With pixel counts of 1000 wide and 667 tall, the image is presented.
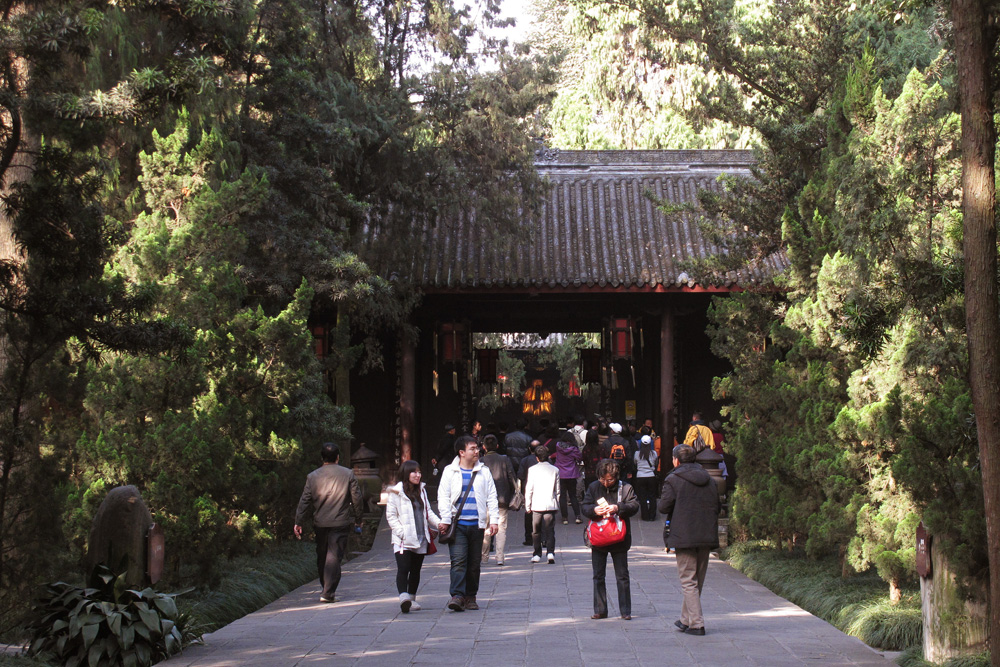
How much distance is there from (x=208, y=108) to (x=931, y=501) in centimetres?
876

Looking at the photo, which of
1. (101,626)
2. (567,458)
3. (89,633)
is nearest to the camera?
(89,633)

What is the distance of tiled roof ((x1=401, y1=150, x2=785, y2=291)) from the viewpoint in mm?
17609

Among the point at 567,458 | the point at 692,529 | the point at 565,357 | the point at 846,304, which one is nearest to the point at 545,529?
the point at 567,458

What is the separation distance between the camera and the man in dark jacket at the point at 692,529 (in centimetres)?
791

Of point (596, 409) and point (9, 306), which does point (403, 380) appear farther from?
point (596, 409)

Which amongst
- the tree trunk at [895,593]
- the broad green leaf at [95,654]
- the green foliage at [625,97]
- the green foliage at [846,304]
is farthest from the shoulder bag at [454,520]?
the green foliage at [625,97]

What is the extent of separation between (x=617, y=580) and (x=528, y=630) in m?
0.92

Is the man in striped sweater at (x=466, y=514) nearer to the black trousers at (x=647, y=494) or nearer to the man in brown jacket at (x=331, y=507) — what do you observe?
the man in brown jacket at (x=331, y=507)

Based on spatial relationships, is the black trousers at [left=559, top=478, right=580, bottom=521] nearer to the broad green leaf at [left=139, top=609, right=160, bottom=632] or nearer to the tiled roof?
the tiled roof

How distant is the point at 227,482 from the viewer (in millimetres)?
9219

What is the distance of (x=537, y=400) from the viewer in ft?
110

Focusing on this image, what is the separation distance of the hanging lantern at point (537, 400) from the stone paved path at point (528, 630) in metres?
21.9

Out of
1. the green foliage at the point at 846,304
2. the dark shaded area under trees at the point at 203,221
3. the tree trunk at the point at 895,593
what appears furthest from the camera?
Answer: the tree trunk at the point at 895,593

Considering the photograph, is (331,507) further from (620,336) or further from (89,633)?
(620,336)
